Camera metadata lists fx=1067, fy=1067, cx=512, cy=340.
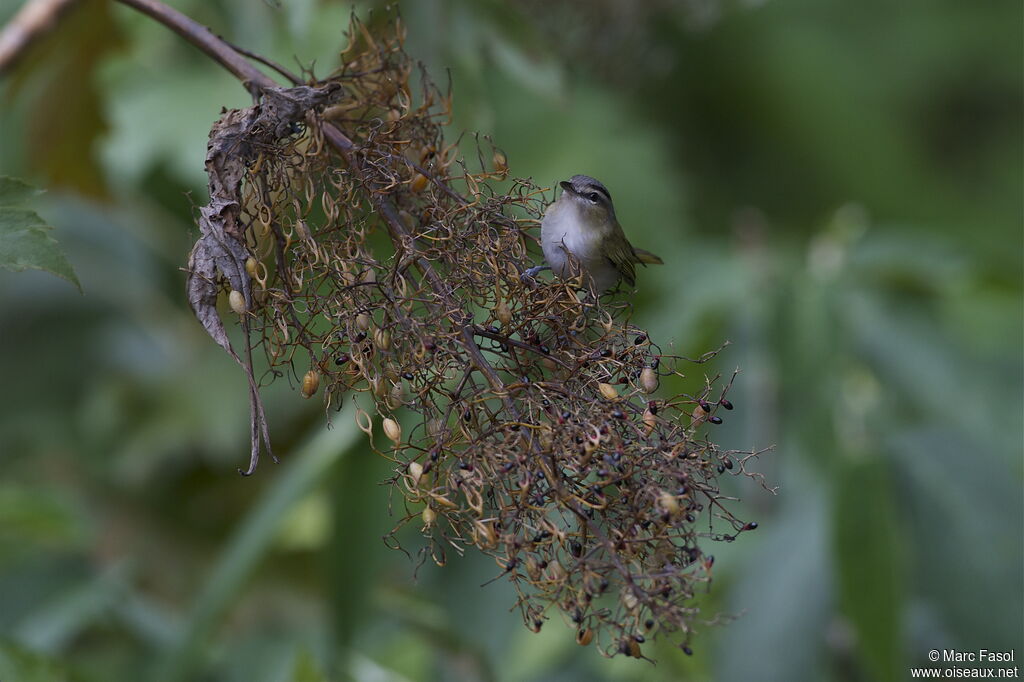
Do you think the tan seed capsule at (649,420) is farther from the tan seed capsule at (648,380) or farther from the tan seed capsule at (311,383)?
the tan seed capsule at (311,383)

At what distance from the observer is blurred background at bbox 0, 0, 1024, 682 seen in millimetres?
2434

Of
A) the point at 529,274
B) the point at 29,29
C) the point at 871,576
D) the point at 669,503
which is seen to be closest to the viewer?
the point at 669,503

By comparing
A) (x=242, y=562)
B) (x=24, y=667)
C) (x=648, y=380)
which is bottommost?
(x=24, y=667)

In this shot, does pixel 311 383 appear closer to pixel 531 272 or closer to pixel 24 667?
pixel 531 272

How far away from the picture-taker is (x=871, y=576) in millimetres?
2279

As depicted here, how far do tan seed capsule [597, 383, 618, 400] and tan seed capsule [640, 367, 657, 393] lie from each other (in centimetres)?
4

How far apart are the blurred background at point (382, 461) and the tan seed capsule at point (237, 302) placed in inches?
6.1

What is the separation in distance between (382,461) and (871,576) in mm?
1089

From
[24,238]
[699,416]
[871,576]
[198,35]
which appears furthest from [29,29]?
[871,576]

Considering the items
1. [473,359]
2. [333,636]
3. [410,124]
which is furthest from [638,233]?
[473,359]

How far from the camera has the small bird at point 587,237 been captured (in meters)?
1.63

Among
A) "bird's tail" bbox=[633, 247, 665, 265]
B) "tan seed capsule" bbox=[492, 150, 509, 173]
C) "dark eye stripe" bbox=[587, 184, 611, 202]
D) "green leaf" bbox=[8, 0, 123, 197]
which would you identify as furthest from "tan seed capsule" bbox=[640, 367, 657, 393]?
"green leaf" bbox=[8, 0, 123, 197]

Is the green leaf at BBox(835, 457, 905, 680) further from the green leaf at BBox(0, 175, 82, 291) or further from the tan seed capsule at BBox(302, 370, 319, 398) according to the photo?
the green leaf at BBox(0, 175, 82, 291)

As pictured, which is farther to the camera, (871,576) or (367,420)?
(871,576)
